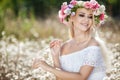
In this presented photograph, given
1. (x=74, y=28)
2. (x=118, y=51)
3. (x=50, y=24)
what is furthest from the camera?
(x=50, y=24)

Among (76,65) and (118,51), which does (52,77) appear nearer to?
(76,65)

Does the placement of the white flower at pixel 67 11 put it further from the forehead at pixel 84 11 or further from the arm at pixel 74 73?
the arm at pixel 74 73

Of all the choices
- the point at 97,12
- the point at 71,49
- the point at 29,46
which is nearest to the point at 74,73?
the point at 71,49

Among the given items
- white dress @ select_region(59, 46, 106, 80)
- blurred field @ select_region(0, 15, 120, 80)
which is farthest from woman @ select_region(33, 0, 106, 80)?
blurred field @ select_region(0, 15, 120, 80)

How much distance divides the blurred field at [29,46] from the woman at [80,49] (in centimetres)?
68

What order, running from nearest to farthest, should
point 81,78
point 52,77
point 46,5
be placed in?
point 81,78 → point 52,77 → point 46,5

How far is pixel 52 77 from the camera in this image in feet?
20.7

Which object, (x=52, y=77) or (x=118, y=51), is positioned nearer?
(x=52, y=77)

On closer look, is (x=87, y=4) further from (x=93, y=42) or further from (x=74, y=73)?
(x=74, y=73)

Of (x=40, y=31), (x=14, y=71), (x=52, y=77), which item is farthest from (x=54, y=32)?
(x=52, y=77)

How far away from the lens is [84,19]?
517 centimetres

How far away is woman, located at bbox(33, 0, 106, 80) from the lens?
16.5 ft

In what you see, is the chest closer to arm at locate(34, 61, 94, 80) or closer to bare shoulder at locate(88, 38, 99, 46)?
bare shoulder at locate(88, 38, 99, 46)

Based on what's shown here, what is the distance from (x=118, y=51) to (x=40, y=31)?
5.19 m
